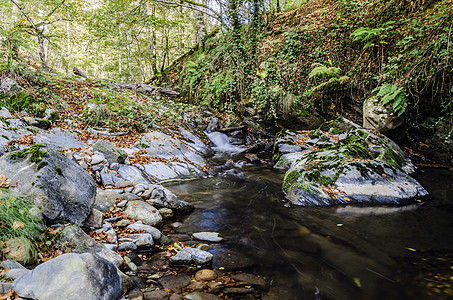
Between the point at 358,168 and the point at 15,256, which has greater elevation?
the point at 15,256

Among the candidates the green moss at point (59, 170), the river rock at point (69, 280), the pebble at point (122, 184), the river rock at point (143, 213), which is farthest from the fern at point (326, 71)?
the river rock at point (69, 280)

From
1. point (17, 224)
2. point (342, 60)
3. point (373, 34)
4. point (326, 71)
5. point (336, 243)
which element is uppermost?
point (373, 34)

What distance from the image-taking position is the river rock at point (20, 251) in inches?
81.7

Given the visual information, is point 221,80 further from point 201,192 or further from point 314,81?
point 201,192

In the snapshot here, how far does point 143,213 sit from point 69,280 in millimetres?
2068

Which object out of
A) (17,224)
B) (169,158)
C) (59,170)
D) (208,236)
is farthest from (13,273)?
(169,158)

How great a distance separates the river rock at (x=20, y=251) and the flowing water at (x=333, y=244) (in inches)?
73.5

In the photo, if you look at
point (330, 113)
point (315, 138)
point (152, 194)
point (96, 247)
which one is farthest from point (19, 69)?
point (330, 113)

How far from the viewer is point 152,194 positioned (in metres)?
4.38

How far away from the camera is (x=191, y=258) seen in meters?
2.88

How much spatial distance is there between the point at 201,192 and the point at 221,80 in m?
7.86

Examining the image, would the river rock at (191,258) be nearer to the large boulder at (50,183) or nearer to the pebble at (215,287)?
the pebble at (215,287)

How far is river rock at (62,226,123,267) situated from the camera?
247 cm

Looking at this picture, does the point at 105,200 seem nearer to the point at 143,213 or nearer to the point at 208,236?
the point at 143,213
